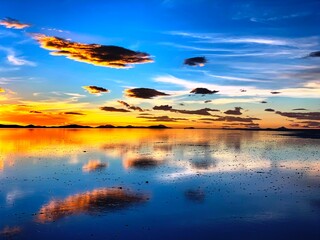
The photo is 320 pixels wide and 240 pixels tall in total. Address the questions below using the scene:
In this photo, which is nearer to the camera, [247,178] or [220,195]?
[220,195]

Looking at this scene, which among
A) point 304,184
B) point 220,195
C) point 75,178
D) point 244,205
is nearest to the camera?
point 244,205

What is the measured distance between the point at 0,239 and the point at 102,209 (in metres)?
6.52

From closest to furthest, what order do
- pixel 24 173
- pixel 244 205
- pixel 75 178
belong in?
pixel 244 205
pixel 75 178
pixel 24 173

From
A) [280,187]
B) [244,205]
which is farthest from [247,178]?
[244,205]

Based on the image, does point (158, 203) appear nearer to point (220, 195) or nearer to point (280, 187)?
point (220, 195)

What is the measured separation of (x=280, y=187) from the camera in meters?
29.4

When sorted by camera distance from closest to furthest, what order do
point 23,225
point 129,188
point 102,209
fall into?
point 23,225 < point 102,209 < point 129,188

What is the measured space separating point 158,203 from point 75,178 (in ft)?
41.3

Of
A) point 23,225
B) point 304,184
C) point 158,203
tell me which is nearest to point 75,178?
point 158,203

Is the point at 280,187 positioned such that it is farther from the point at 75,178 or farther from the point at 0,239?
the point at 0,239

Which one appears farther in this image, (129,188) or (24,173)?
(24,173)

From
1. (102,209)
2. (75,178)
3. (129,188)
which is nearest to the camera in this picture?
(102,209)

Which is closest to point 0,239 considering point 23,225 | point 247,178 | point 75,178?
point 23,225

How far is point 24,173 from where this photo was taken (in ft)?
117
